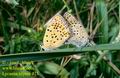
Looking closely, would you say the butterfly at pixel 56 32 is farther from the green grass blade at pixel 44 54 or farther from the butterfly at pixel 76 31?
the green grass blade at pixel 44 54

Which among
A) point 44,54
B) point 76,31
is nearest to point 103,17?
point 76,31

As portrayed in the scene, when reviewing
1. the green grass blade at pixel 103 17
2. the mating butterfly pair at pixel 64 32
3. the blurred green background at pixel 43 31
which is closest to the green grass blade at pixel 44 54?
the mating butterfly pair at pixel 64 32

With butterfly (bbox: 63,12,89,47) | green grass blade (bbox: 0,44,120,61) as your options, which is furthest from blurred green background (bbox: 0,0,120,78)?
green grass blade (bbox: 0,44,120,61)

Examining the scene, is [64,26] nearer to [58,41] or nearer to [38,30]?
[58,41]

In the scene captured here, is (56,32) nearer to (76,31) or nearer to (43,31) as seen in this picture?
(76,31)

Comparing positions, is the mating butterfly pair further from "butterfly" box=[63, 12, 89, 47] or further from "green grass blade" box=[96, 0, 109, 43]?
"green grass blade" box=[96, 0, 109, 43]
